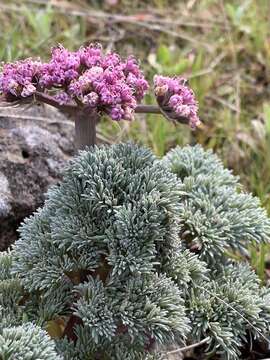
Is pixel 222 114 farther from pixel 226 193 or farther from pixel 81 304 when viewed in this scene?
pixel 81 304

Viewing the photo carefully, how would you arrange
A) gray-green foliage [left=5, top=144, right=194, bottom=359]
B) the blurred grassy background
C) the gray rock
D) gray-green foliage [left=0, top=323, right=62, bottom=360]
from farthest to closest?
the blurred grassy background
the gray rock
gray-green foliage [left=5, top=144, right=194, bottom=359]
gray-green foliage [left=0, top=323, right=62, bottom=360]

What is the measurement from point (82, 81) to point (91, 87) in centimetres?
Answer: 3

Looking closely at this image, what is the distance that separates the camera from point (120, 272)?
5.98 ft

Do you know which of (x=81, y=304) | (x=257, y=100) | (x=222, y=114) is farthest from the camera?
(x=257, y=100)

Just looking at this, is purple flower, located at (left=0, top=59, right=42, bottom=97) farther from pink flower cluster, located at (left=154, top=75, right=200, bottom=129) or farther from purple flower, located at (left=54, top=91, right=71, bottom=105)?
pink flower cluster, located at (left=154, top=75, right=200, bottom=129)

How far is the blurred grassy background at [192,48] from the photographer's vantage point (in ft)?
10.8

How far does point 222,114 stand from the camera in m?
3.54

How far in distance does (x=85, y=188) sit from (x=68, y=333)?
430 mm

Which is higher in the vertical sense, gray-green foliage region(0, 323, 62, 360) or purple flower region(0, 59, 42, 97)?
purple flower region(0, 59, 42, 97)

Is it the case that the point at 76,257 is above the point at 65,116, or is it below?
below

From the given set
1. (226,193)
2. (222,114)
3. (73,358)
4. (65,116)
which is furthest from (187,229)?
(222,114)

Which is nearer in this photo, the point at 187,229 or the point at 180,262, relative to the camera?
the point at 180,262

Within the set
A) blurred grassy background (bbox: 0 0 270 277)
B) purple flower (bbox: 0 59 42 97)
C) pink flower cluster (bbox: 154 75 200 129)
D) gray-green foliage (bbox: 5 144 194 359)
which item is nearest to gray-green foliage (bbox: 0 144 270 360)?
gray-green foliage (bbox: 5 144 194 359)

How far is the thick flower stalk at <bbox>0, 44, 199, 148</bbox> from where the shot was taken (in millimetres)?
1836
